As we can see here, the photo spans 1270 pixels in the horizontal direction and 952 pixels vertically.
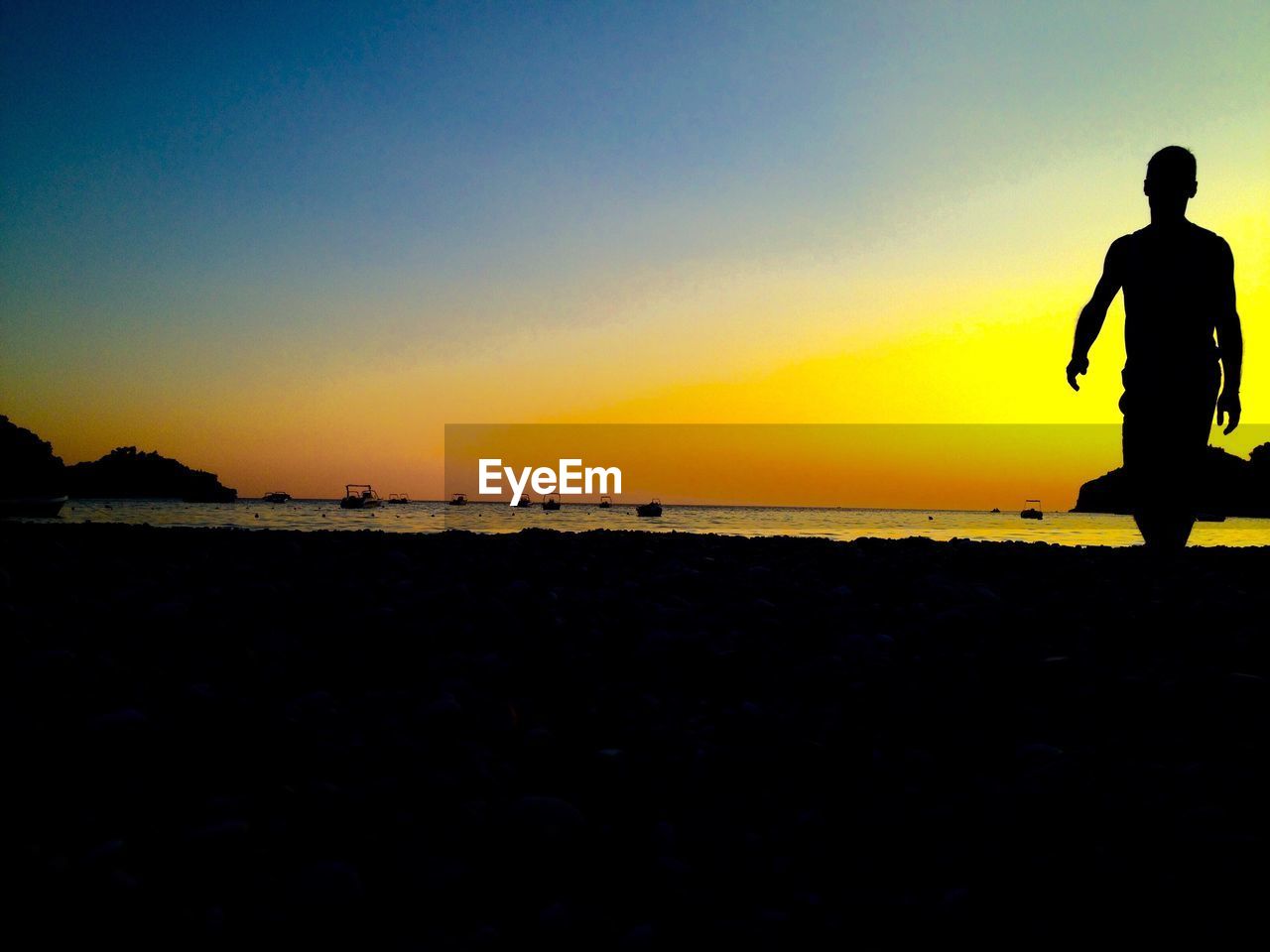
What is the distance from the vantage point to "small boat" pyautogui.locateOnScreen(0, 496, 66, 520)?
36281mm

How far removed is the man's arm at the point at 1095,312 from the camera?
8008mm

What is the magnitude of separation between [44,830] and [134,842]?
33 centimetres

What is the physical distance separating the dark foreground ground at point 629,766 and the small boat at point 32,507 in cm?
3873

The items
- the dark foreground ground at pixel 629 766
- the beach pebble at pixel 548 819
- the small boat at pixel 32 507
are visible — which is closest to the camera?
the dark foreground ground at pixel 629 766

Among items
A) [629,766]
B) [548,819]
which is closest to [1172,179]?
[629,766]

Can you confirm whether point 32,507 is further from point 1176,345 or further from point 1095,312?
point 1176,345

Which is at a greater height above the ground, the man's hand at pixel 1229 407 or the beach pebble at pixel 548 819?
the man's hand at pixel 1229 407

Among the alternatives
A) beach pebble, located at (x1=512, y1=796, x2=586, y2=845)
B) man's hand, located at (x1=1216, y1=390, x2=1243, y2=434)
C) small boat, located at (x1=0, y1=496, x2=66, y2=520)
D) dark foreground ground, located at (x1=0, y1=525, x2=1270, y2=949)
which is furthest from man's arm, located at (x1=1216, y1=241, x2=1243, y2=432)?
small boat, located at (x1=0, y1=496, x2=66, y2=520)

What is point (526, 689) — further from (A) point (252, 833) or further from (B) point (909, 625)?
(B) point (909, 625)

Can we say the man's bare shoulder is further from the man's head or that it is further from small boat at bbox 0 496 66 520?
small boat at bbox 0 496 66 520

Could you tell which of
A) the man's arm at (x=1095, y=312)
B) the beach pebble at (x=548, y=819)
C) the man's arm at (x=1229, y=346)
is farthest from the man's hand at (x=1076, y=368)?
the beach pebble at (x=548, y=819)

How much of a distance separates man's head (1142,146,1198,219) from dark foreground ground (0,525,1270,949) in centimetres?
421

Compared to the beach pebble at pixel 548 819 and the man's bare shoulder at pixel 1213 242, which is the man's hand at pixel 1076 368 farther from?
the beach pebble at pixel 548 819

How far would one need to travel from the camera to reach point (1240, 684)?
12.0 feet
